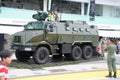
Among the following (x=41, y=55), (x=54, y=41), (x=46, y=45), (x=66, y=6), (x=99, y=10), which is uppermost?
(x=66, y=6)

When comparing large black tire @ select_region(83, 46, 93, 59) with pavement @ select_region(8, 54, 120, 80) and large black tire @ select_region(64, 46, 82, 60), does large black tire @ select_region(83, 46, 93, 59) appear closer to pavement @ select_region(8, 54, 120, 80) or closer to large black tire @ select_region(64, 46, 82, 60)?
large black tire @ select_region(64, 46, 82, 60)

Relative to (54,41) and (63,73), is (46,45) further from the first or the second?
(63,73)

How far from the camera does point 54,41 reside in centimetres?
2084

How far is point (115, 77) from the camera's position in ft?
49.1

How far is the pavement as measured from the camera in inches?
599

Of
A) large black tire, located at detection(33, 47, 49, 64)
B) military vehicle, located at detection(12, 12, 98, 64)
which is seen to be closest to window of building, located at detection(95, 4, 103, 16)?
military vehicle, located at detection(12, 12, 98, 64)

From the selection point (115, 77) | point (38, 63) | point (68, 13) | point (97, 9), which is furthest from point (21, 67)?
point (97, 9)

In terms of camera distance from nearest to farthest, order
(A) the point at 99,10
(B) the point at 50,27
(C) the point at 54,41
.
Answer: (B) the point at 50,27, (C) the point at 54,41, (A) the point at 99,10

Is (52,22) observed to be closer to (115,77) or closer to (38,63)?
(38,63)

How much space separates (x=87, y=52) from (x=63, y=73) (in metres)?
6.35

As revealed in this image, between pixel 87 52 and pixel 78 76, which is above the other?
pixel 87 52

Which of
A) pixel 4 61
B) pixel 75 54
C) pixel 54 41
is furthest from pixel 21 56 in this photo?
pixel 4 61

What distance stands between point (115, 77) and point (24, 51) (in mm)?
6663

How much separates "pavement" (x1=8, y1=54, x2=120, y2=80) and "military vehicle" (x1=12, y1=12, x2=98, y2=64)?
1550mm
